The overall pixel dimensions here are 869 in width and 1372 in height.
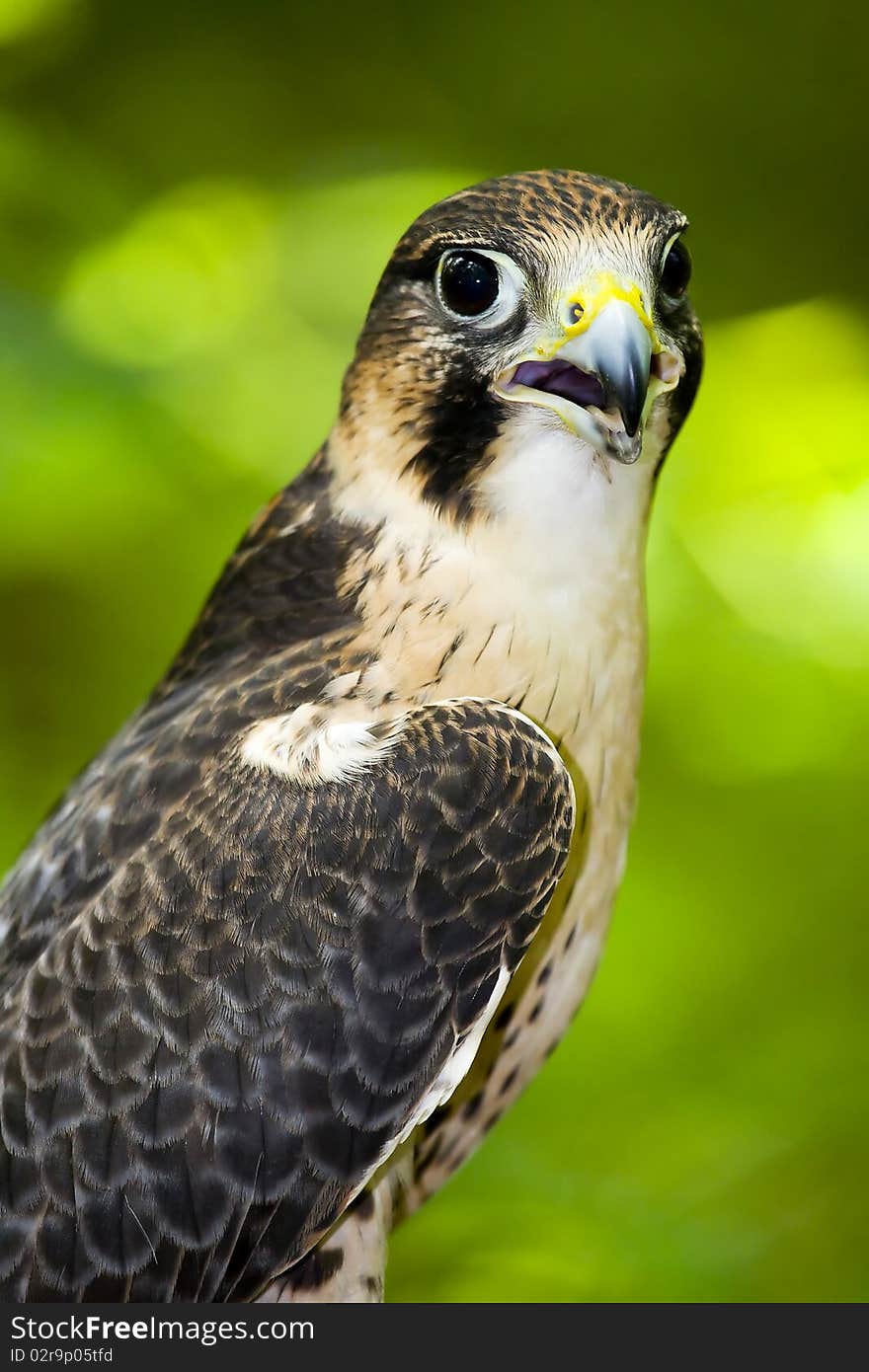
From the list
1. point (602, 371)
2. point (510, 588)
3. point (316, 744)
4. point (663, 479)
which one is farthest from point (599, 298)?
point (663, 479)

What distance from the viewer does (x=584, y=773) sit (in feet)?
5.00

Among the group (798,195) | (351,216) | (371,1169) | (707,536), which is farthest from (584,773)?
(798,195)

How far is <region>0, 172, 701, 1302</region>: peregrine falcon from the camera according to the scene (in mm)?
1297

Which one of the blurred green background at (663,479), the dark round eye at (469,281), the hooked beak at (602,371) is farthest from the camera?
the blurred green background at (663,479)

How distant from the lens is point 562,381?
1.35 metres

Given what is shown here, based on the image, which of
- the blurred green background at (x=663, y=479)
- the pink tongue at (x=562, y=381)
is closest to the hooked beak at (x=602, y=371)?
the pink tongue at (x=562, y=381)

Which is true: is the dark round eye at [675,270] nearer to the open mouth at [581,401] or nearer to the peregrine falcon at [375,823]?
the peregrine falcon at [375,823]

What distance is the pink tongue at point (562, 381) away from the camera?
4.37 feet

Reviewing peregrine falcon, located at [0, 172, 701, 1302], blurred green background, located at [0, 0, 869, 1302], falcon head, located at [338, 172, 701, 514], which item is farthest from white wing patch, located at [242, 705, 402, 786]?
blurred green background, located at [0, 0, 869, 1302]

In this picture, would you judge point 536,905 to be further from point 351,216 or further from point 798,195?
point 798,195

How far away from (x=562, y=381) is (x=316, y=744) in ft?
1.45

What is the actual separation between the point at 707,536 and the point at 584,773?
120cm

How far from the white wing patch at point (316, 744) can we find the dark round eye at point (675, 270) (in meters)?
0.55

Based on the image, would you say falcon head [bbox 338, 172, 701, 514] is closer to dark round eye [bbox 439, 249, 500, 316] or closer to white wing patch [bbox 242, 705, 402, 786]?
dark round eye [bbox 439, 249, 500, 316]
